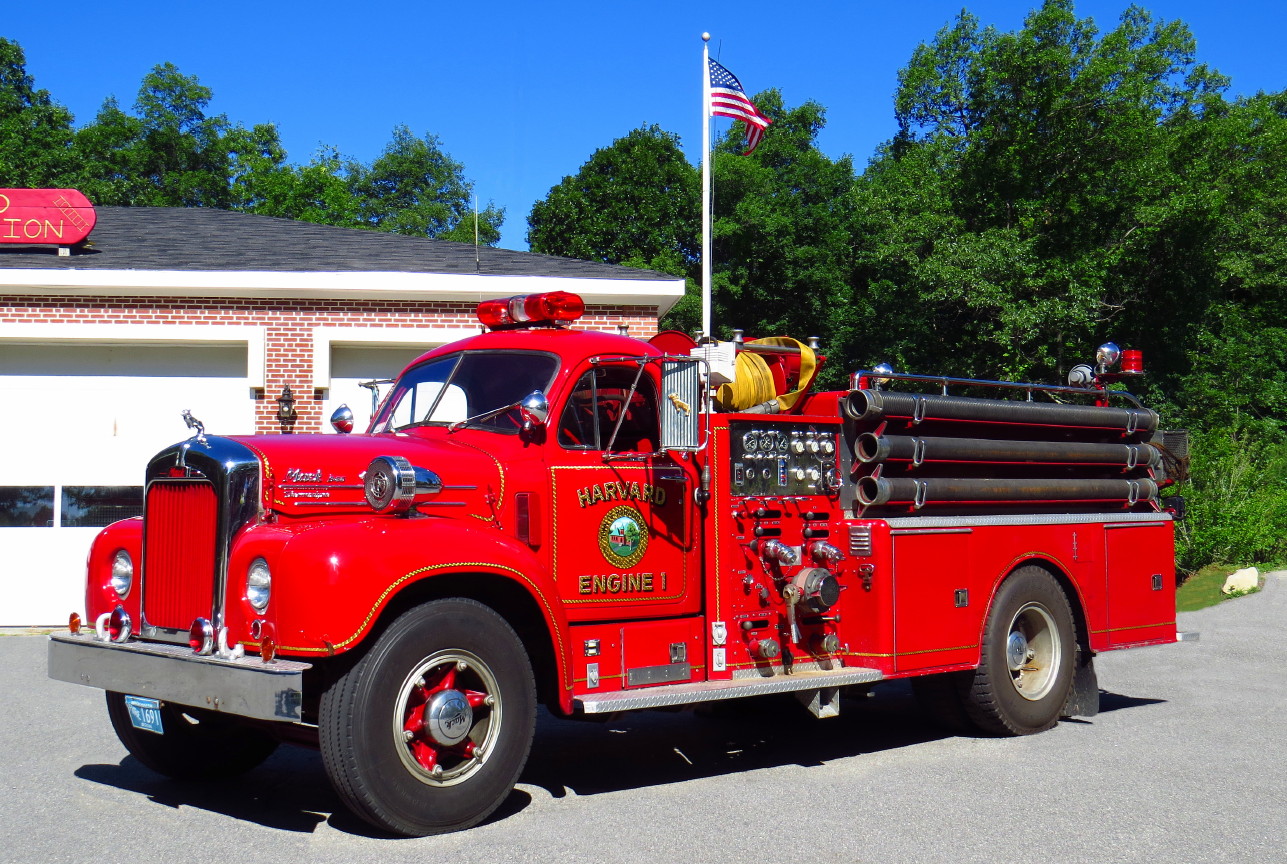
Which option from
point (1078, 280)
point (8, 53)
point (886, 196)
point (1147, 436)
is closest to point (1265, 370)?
point (1078, 280)

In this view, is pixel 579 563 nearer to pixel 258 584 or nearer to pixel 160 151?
pixel 258 584

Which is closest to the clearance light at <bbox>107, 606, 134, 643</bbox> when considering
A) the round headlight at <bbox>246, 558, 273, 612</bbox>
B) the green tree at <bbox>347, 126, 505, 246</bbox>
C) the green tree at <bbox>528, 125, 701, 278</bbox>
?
the round headlight at <bbox>246, 558, 273, 612</bbox>

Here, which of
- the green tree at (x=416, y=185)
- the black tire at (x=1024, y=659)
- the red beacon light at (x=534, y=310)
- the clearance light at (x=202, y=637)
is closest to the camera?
the clearance light at (x=202, y=637)

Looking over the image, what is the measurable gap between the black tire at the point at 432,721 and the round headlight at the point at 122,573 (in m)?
1.80

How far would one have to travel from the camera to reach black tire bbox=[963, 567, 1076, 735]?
780 centimetres

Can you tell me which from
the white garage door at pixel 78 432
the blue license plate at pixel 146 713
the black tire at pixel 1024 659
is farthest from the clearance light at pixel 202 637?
the white garage door at pixel 78 432

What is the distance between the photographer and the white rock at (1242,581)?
16406 mm

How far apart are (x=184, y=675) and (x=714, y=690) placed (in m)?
2.52

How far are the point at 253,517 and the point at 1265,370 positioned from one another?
31.1 meters

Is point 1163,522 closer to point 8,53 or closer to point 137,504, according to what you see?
point 137,504

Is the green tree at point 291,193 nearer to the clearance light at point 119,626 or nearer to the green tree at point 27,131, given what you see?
the green tree at point 27,131

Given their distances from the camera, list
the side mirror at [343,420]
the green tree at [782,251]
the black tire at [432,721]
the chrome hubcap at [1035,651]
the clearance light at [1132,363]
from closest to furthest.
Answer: the black tire at [432,721] → the side mirror at [343,420] → the chrome hubcap at [1035,651] → the clearance light at [1132,363] → the green tree at [782,251]

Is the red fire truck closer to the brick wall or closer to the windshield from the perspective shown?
the windshield

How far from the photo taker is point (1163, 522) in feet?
30.0
